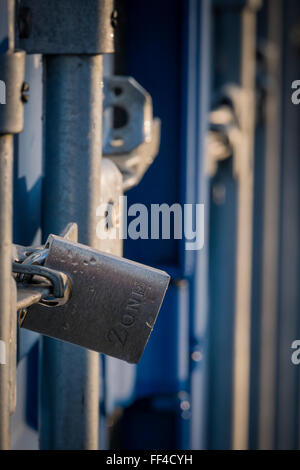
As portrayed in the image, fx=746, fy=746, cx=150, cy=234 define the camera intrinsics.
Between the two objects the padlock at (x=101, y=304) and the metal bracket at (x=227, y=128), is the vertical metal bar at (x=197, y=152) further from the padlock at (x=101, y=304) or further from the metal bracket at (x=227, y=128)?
the padlock at (x=101, y=304)

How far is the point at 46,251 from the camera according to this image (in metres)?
0.55

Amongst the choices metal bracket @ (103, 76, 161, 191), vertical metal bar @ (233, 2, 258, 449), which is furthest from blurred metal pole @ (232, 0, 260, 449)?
metal bracket @ (103, 76, 161, 191)

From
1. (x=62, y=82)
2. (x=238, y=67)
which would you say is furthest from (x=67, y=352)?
(x=238, y=67)

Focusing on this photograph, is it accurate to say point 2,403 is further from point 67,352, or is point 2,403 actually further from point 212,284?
point 212,284

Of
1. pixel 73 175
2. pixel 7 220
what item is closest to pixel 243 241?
pixel 73 175

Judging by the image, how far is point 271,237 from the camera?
112 inches

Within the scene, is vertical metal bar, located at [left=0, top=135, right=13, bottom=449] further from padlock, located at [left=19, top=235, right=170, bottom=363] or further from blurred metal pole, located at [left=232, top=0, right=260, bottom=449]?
blurred metal pole, located at [left=232, top=0, right=260, bottom=449]

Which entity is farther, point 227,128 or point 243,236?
point 243,236

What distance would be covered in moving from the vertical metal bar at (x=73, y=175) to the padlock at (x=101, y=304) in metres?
0.10

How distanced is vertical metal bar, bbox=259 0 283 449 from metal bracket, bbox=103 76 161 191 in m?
1.74

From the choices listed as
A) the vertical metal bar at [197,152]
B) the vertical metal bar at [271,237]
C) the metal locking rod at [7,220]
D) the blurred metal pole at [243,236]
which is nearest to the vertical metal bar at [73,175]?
the metal locking rod at [7,220]

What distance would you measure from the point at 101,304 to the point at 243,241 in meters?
1.55

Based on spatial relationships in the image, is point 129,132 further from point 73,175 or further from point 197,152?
point 197,152

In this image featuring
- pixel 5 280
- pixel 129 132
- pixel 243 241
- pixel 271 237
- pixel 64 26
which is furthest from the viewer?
pixel 271 237
